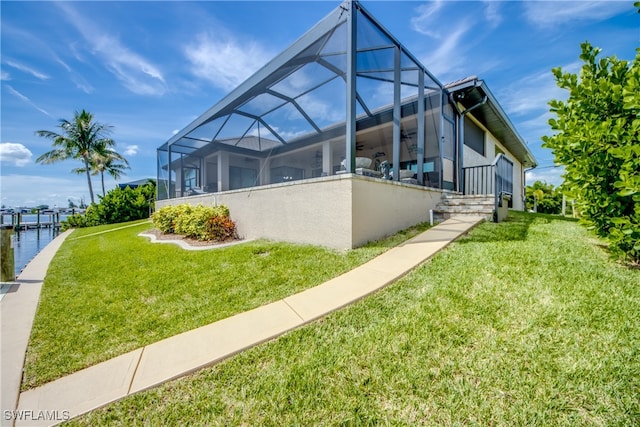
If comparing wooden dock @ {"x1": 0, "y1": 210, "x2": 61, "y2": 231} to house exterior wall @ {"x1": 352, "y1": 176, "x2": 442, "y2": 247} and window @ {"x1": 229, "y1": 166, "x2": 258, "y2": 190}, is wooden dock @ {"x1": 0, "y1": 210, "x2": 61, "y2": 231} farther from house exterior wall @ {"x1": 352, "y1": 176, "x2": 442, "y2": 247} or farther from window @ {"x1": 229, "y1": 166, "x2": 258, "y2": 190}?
house exterior wall @ {"x1": 352, "y1": 176, "x2": 442, "y2": 247}

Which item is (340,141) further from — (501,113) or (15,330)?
(501,113)

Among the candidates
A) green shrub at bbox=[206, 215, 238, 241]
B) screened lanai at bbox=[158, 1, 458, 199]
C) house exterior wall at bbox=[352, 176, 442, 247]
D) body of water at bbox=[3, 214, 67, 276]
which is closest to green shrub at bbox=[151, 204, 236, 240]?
green shrub at bbox=[206, 215, 238, 241]

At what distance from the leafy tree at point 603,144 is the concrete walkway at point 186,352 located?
2164 millimetres

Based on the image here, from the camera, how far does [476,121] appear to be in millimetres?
9992

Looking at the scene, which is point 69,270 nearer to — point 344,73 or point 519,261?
point 344,73

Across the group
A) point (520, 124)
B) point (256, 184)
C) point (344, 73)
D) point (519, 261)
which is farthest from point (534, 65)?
point (256, 184)

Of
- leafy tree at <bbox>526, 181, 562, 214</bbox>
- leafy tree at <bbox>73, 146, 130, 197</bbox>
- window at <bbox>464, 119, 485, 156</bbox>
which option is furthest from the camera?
leafy tree at <bbox>73, 146, 130, 197</bbox>

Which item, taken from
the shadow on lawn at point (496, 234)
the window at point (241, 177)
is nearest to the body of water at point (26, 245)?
the window at point (241, 177)

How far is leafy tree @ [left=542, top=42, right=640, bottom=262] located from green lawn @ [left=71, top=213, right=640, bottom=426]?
2.09 feet

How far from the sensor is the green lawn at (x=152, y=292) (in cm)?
219

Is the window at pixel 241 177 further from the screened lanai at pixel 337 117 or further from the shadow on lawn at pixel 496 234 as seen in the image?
the shadow on lawn at pixel 496 234

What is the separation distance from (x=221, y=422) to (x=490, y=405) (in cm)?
149

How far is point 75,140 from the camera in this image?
21.3m

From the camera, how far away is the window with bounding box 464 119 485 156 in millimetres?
9216
